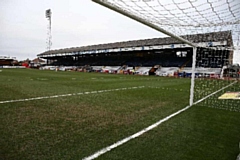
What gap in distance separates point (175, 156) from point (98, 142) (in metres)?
1.13

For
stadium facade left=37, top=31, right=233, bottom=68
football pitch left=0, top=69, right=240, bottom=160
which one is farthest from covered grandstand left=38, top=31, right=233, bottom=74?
football pitch left=0, top=69, right=240, bottom=160

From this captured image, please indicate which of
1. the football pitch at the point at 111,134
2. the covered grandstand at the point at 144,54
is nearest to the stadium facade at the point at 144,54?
the covered grandstand at the point at 144,54

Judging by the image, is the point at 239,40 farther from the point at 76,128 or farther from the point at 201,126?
the point at 76,128

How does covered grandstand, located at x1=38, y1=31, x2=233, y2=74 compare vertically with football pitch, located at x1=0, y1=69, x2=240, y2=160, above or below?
above

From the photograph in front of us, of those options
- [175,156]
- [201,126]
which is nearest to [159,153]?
[175,156]

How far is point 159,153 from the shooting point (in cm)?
252

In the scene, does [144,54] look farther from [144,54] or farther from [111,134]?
[111,134]

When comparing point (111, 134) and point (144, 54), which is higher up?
point (144, 54)

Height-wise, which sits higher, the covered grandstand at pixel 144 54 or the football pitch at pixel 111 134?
the covered grandstand at pixel 144 54

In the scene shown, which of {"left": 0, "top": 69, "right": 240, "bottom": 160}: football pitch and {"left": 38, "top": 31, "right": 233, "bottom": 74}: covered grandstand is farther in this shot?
{"left": 38, "top": 31, "right": 233, "bottom": 74}: covered grandstand

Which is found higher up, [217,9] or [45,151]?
[217,9]

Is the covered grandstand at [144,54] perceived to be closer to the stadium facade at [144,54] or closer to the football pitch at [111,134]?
the stadium facade at [144,54]

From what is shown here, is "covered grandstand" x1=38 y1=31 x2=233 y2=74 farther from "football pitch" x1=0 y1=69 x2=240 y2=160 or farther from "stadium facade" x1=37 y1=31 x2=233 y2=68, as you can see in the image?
"football pitch" x1=0 y1=69 x2=240 y2=160

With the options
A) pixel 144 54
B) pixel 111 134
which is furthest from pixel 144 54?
pixel 111 134
